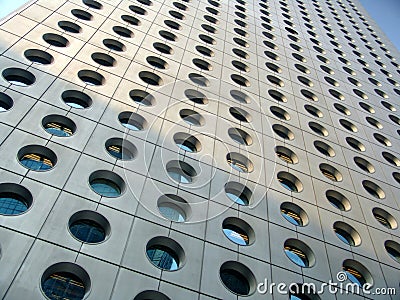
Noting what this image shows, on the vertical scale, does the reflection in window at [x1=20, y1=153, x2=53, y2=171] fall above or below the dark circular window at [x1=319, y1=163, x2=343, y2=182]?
above

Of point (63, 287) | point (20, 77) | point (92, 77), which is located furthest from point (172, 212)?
point (20, 77)

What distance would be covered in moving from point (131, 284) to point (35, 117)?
23.4ft

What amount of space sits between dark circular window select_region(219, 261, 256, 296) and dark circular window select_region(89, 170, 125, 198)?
431cm

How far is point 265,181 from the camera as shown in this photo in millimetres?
18484

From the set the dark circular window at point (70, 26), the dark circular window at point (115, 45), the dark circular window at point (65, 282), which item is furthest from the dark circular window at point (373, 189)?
the dark circular window at point (70, 26)

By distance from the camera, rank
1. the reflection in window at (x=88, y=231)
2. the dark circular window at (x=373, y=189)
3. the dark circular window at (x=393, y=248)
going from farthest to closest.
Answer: the dark circular window at (x=373, y=189) → the dark circular window at (x=393, y=248) → the reflection in window at (x=88, y=231)

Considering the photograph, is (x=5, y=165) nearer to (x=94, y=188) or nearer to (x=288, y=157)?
(x=94, y=188)

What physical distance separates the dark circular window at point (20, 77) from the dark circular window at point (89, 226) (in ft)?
22.1

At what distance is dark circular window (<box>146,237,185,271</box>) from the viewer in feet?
44.9

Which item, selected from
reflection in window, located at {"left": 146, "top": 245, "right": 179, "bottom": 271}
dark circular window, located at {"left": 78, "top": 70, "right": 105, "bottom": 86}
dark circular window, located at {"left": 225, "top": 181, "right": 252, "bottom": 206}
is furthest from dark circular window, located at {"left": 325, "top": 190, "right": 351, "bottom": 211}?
dark circular window, located at {"left": 78, "top": 70, "right": 105, "bottom": 86}

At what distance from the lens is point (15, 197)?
44.2 feet

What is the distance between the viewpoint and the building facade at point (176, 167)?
509 inches

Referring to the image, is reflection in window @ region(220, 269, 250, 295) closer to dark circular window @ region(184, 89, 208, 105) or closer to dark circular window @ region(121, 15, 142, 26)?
dark circular window @ region(184, 89, 208, 105)

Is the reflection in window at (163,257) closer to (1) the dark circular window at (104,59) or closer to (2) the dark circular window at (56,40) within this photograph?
(1) the dark circular window at (104,59)
